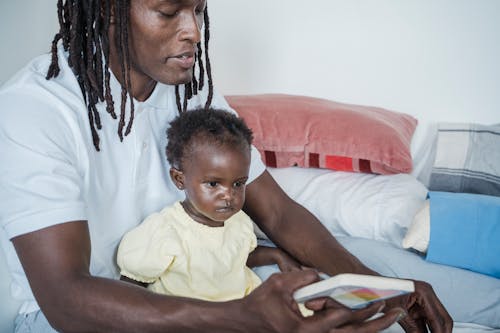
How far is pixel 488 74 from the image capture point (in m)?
2.00

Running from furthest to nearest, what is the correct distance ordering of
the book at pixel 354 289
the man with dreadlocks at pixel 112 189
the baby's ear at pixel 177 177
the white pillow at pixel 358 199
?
1. the white pillow at pixel 358 199
2. the baby's ear at pixel 177 177
3. the man with dreadlocks at pixel 112 189
4. the book at pixel 354 289

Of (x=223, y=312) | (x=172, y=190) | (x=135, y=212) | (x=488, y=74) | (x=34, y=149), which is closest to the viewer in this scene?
(x=223, y=312)

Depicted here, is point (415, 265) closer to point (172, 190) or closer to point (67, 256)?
point (172, 190)

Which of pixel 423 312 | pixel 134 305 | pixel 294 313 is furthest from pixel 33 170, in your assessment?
pixel 423 312

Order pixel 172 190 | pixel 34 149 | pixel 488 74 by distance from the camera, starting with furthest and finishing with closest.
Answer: pixel 488 74 < pixel 172 190 < pixel 34 149

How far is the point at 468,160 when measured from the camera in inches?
71.3

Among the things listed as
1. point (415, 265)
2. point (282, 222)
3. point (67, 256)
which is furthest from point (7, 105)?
point (415, 265)

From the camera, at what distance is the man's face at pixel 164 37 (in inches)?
46.8

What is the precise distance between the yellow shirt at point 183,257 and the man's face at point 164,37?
0.32 m

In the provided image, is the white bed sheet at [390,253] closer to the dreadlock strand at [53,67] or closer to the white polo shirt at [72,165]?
the white polo shirt at [72,165]

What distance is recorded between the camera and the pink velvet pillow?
171 centimetres

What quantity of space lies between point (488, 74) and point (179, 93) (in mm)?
1183

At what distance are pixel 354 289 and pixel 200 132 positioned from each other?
2.04ft

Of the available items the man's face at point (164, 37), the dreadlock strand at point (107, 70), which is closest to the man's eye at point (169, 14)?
the man's face at point (164, 37)
